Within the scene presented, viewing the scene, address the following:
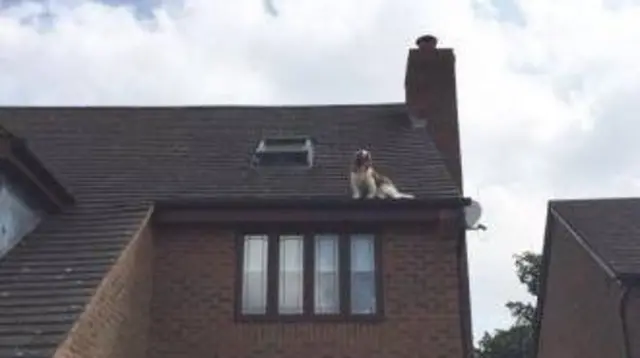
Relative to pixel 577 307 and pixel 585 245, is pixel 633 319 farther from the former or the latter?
pixel 577 307

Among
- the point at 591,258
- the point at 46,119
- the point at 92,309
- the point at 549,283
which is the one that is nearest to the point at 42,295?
the point at 92,309

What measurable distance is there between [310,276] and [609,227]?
7391mm

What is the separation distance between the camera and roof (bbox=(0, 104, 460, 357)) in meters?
9.47

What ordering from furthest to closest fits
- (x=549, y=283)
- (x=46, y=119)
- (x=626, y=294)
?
(x=549, y=283), (x=46, y=119), (x=626, y=294)

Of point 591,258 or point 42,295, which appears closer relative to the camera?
point 42,295

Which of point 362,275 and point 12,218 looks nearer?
point 12,218

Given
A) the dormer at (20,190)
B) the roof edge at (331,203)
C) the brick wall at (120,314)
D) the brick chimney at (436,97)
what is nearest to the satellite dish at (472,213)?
the roof edge at (331,203)

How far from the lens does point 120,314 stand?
10.5 meters

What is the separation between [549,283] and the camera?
2108 centimetres

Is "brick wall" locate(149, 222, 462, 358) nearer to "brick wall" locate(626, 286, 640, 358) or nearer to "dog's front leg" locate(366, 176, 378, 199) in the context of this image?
"dog's front leg" locate(366, 176, 378, 199)

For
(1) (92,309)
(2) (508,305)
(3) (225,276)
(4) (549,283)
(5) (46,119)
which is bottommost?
(1) (92,309)

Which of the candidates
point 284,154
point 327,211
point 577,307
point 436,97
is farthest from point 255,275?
point 577,307

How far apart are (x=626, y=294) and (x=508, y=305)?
89.3ft

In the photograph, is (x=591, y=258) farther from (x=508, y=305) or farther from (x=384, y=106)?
(x=508, y=305)
